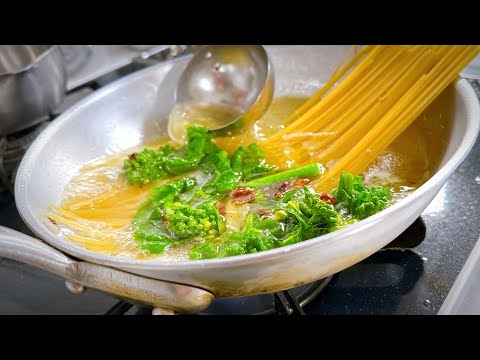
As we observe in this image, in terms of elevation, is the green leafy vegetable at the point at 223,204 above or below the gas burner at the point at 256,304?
above

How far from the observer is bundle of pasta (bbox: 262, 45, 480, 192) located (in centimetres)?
157

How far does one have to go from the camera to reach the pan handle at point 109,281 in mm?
1112

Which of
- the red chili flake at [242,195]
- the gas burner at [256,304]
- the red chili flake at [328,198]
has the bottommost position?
the gas burner at [256,304]

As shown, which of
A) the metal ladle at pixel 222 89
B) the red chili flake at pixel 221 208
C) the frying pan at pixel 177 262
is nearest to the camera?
the frying pan at pixel 177 262

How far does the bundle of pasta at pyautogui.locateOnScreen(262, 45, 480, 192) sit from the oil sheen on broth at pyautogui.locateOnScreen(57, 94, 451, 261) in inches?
3.9

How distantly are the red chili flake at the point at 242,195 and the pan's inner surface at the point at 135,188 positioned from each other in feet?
0.12

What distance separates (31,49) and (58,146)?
52 cm

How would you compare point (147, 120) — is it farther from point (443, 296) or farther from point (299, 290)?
point (443, 296)

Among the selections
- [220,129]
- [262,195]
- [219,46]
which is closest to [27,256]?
[262,195]

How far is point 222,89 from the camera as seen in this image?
6.44ft

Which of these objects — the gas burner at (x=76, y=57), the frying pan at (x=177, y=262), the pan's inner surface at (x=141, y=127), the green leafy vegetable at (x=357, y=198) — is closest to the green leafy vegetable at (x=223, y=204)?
the green leafy vegetable at (x=357, y=198)

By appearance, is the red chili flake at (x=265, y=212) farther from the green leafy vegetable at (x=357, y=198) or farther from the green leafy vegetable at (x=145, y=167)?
the green leafy vegetable at (x=145, y=167)

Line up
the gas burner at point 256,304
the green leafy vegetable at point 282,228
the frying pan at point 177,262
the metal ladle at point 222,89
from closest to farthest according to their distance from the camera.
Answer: the frying pan at point 177,262, the green leafy vegetable at point 282,228, the gas burner at point 256,304, the metal ladle at point 222,89
